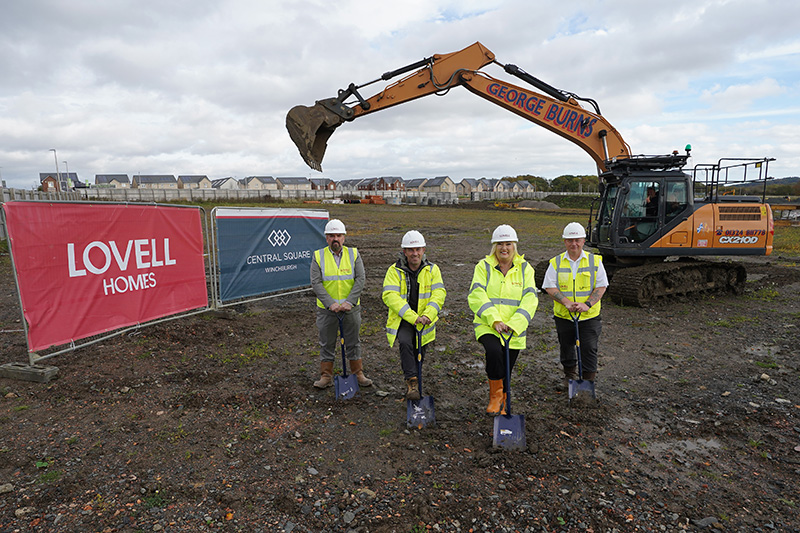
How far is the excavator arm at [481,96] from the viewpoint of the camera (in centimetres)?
985

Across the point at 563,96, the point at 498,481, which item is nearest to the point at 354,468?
the point at 498,481

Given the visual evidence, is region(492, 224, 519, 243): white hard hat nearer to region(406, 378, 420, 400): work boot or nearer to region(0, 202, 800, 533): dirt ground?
region(406, 378, 420, 400): work boot

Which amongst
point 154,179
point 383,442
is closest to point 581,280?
point 383,442

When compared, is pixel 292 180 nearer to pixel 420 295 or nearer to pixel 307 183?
pixel 307 183

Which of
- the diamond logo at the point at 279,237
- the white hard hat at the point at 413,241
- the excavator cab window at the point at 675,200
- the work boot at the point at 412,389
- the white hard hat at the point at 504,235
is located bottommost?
the work boot at the point at 412,389

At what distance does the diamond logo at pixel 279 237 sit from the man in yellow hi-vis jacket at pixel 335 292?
4.40m

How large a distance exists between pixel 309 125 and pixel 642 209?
24.7ft

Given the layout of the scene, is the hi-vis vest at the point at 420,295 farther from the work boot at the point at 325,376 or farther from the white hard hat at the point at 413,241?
the work boot at the point at 325,376

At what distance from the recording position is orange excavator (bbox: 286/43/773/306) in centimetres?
986

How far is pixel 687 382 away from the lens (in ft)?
19.3

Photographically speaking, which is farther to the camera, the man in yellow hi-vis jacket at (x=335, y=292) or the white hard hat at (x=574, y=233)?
the man in yellow hi-vis jacket at (x=335, y=292)

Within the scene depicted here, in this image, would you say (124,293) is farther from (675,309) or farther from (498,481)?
(675,309)

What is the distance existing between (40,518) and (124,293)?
4012 millimetres

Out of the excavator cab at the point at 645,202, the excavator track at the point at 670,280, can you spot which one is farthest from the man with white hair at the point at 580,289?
the excavator cab at the point at 645,202
